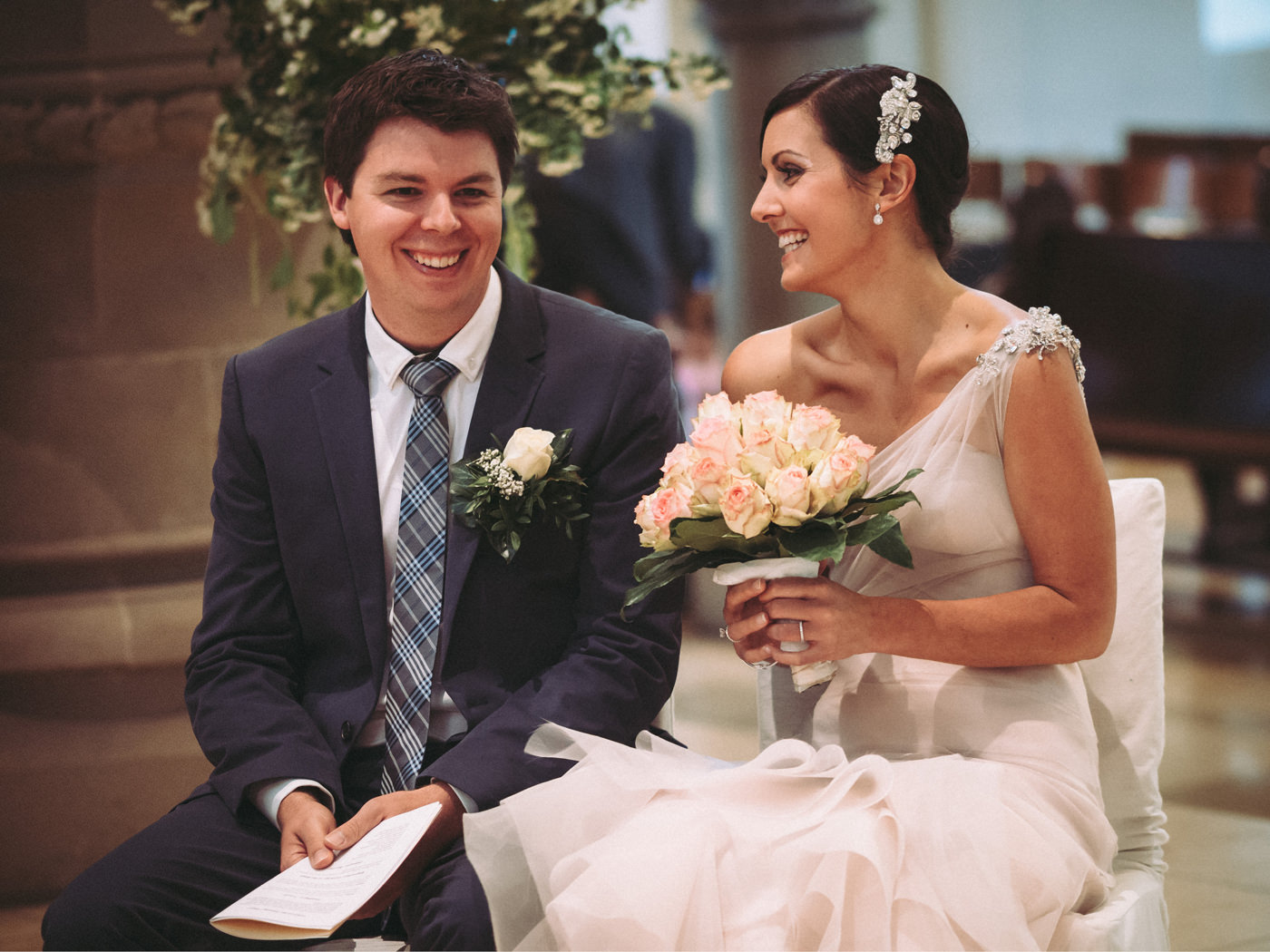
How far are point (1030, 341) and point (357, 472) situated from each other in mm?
1177

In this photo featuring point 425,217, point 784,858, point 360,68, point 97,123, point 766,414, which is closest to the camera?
point 784,858

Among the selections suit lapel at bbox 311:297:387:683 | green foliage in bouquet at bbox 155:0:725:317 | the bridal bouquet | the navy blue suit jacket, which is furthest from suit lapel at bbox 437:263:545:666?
green foliage in bouquet at bbox 155:0:725:317

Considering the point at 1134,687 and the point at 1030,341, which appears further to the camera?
the point at 1134,687

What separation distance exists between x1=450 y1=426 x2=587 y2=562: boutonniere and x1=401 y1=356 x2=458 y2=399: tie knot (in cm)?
16

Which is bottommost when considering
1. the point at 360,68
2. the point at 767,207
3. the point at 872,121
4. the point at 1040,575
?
the point at 1040,575

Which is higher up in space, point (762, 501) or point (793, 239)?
point (793, 239)

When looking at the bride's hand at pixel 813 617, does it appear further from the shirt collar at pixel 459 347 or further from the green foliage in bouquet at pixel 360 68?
the green foliage in bouquet at pixel 360 68

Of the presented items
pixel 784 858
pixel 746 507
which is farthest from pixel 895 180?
pixel 784 858

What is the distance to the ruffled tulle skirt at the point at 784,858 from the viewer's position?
196cm

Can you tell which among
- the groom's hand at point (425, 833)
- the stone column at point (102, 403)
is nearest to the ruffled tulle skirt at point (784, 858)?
the groom's hand at point (425, 833)

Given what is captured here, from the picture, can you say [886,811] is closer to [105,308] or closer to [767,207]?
[767,207]

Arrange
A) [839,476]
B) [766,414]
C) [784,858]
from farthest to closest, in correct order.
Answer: [766,414]
[839,476]
[784,858]

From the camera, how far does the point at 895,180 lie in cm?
248

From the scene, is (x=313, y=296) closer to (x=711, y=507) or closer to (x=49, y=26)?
(x=49, y=26)
